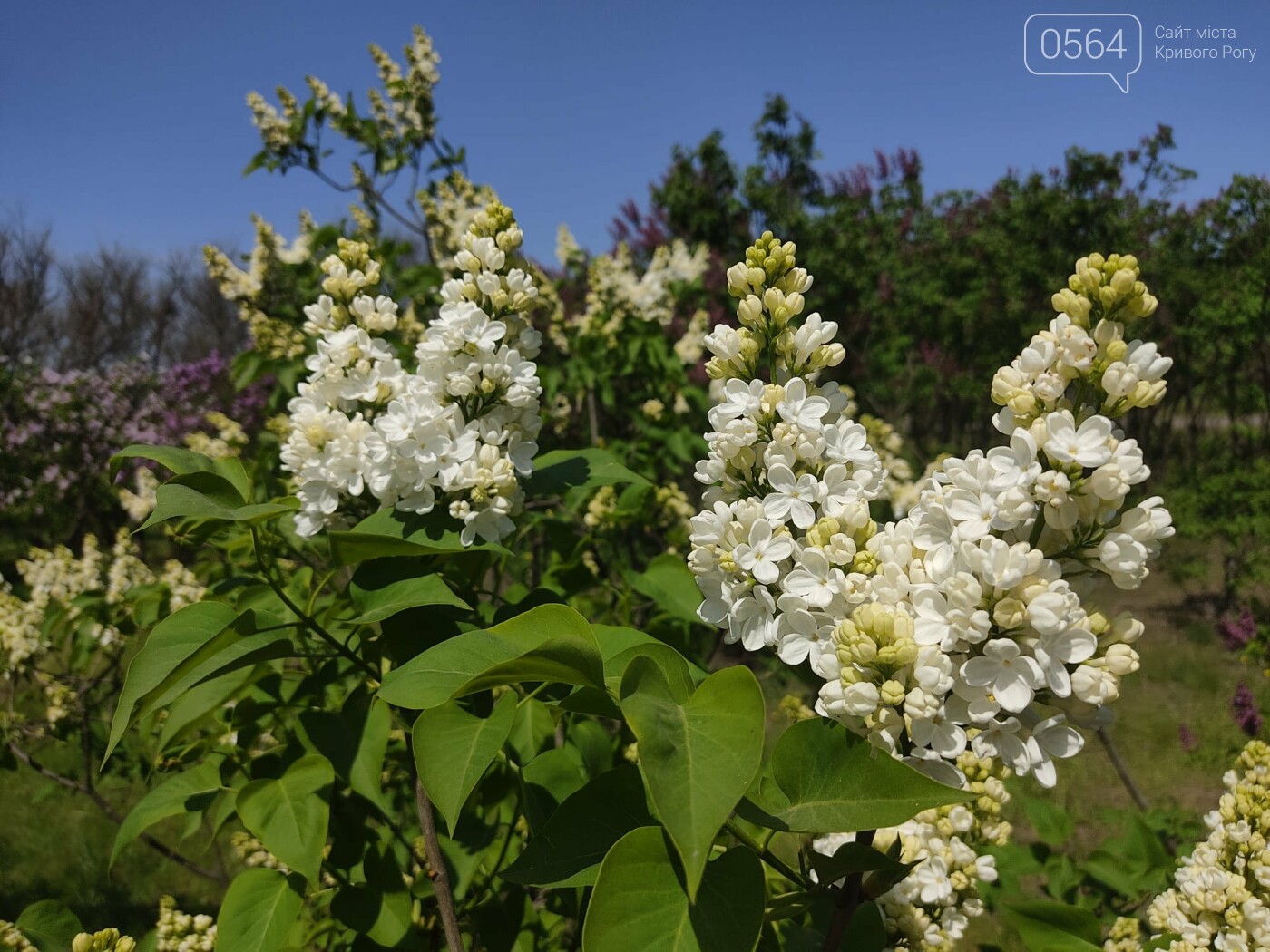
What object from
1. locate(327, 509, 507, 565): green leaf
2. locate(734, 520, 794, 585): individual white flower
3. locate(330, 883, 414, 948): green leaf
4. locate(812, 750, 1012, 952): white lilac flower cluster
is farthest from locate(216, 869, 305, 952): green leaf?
locate(734, 520, 794, 585): individual white flower

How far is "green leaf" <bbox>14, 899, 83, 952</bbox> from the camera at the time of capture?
1.32 meters

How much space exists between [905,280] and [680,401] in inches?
331

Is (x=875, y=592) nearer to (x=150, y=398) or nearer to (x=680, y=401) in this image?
(x=680, y=401)

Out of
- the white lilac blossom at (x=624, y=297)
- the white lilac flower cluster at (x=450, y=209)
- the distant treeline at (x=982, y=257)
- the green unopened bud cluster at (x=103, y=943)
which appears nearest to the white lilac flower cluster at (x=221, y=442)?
the white lilac flower cluster at (x=450, y=209)

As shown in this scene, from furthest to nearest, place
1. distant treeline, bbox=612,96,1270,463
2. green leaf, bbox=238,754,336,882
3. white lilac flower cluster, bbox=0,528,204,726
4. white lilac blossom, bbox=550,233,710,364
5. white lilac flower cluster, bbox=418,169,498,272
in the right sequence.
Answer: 1. distant treeline, bbox=612,96,1270,463
2. white lilac blossom, bbox=550,233,710,364
3. white lilac flower cluster, bbox=418,169,498,272
4. white lilac flower cluster, bbox=0,528,204,726
5. green leaf, bbox=238,754,336,882

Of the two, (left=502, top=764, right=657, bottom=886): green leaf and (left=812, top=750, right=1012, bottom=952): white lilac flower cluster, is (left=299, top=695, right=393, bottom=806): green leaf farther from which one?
(left=812, top=750, right=1012, bottom=952): white lilac flower cluster

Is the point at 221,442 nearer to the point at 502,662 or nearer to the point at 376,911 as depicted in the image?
the point at 376,911

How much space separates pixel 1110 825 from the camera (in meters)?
5.56

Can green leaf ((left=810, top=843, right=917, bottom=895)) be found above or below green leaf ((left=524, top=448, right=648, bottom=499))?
below

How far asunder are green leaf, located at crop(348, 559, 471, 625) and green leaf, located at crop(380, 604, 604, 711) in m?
0.30

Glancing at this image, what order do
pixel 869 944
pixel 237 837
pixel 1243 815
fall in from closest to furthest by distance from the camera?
pixel 869 944, pixel 1243 815, pixel 237 837

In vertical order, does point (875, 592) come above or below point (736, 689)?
above

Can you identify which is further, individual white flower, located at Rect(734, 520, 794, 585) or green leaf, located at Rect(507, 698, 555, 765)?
green leaf, located at Rect(507, 698, 555, 765)

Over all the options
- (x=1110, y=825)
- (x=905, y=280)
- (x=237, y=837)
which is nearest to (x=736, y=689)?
(x=237, y=837)
